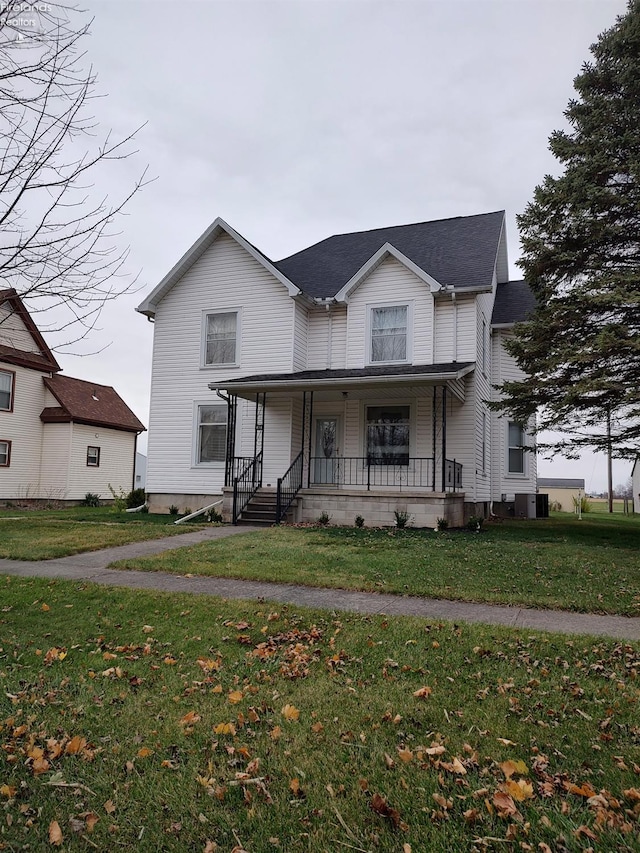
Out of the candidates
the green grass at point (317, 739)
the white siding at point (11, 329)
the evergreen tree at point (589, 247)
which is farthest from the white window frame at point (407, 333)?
the green grass at point (317, 739)

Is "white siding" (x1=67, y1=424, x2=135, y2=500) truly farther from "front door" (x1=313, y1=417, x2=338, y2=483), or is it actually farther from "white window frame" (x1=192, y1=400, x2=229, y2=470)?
"front door" (x1=313, y1=417, x2=338, y2=483)

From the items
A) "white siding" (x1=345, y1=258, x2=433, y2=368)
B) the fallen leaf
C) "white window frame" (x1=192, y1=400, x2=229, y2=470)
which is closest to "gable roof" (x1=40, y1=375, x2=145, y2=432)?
"white window frame" (x1=192, y1=400, x2=229, y2=470)

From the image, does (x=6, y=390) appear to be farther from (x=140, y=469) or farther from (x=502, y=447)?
(x=140, y=469)

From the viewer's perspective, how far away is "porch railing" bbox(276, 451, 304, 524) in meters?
14.4

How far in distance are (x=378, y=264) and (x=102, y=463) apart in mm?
18596

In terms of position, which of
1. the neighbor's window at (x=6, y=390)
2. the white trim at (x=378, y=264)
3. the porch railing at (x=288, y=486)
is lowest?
the porch railing at (x=288, y=486)

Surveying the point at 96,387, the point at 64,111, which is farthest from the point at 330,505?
the point at 96,387

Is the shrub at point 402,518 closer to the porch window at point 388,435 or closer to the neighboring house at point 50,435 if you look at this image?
the porch window at point 388,435

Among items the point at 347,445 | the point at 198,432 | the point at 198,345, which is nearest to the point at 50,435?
the point at 198,432

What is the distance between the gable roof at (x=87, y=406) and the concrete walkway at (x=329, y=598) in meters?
19.0

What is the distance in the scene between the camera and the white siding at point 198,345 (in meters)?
17.4

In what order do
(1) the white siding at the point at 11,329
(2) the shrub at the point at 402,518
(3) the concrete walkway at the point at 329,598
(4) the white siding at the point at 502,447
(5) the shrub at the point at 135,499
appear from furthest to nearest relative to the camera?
1. (4) the white siding at the point at 502,447
2. (5) the shrub at the point at 135,499
3. (2) the shrub at the point at 402,518
4. (3) the concrete walkway at the point at 329,598
5. (1) the white siding at the point at 11,329

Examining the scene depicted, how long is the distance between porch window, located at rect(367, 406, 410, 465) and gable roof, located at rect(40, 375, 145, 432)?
637 inches

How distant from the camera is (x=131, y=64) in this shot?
19.7ft
